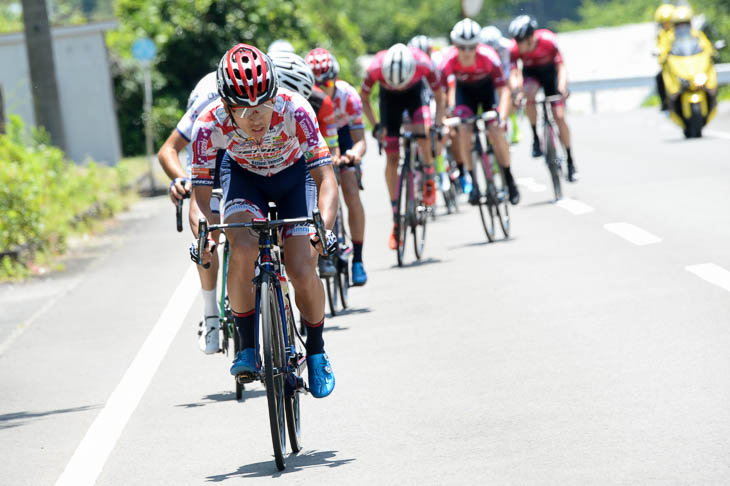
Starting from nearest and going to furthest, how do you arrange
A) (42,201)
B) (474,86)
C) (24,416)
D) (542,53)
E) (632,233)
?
(24,416)
(632,233)
(474,86)
(542,53)
(42,201)

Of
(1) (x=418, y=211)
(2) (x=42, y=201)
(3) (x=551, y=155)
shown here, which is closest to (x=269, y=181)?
(1) (x=418, y=211)

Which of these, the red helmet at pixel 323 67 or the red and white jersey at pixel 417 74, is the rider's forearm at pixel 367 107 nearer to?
the red and white jersey at pixel 417 74

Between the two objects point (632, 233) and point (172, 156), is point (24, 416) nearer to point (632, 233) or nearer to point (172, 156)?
point (172, 156)

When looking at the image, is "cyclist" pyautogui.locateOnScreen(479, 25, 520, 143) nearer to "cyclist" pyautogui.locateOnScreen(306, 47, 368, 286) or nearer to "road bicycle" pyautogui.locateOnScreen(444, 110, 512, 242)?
"road bicycle" pyautogui.locateOnScreen(444, 110, 512, 242)

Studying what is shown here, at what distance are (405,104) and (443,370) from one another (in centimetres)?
537

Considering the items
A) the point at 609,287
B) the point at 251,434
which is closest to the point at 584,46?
the point at 609,287

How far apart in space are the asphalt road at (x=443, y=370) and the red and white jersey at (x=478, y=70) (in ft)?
A: 5.21

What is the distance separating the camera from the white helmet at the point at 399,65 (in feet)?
40.5

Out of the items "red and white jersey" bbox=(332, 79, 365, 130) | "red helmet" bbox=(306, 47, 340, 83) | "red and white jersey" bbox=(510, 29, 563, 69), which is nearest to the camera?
"red helmet" bbox=(306, 47, 340, 83)

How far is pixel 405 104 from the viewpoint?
13023mm

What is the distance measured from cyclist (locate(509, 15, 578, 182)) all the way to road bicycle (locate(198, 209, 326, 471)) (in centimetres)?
965

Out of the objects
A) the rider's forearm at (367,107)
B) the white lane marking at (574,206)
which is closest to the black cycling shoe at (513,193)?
the white lane marking at (574,206)

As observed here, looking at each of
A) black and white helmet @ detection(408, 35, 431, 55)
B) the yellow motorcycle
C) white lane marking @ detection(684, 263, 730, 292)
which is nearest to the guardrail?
the yellow motorcycle

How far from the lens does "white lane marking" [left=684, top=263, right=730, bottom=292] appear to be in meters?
9.87
